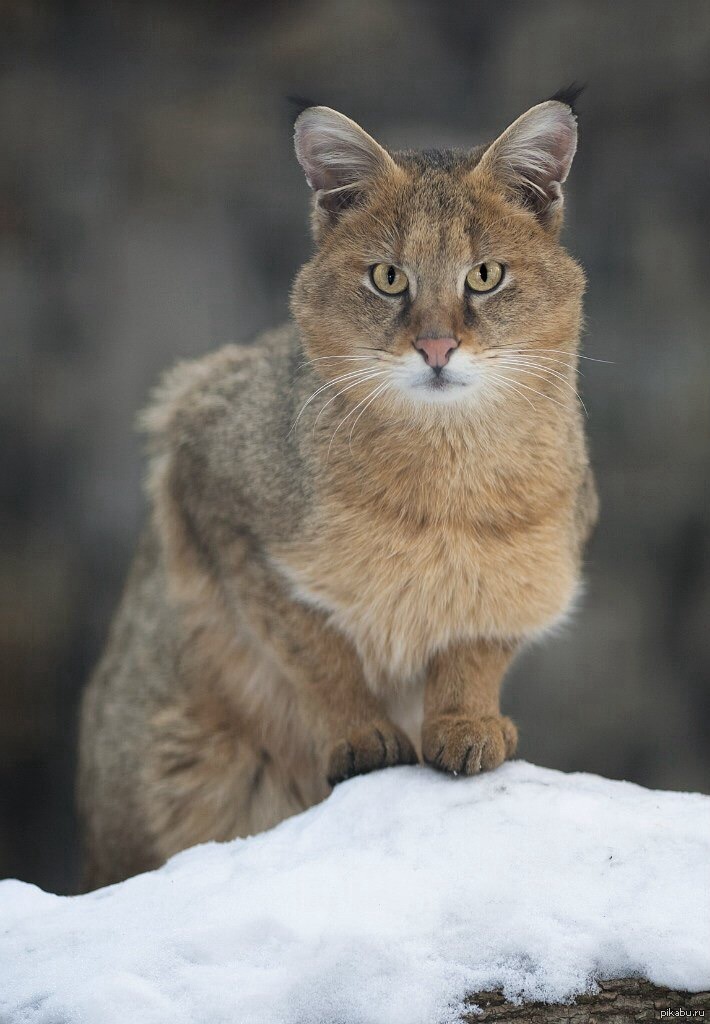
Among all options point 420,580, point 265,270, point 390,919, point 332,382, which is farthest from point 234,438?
point 265,270

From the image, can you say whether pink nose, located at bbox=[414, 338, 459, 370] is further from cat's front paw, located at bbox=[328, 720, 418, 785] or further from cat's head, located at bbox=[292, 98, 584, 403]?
cat's front paw, located at bbox=[328, 720, 418, 785]

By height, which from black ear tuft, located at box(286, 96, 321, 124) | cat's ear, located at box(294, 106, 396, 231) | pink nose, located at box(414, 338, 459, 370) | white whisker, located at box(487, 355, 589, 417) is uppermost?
black ear tuft, located at box(286, 96, 321, 124)

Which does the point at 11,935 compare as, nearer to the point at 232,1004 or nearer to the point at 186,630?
the point at 232,1004

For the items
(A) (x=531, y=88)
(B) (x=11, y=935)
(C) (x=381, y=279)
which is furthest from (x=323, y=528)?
(A) (x=531, y=88)

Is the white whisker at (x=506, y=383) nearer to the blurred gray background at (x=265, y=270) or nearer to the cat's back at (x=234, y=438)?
the cat's back at (x=234, y=438)

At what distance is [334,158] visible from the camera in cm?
305

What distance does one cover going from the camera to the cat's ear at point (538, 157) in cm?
289

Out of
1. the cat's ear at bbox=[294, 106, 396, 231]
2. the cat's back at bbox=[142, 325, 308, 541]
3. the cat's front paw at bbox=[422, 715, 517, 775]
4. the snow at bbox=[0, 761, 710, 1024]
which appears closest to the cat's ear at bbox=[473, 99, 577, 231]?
the cat's ear at bbox=[294, 106, 396, 231]

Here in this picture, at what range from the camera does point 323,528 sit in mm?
3053

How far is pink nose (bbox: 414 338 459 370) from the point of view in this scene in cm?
265

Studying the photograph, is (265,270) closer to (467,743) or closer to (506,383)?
(506,383)

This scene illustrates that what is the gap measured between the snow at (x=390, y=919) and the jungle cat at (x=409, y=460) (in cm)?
36

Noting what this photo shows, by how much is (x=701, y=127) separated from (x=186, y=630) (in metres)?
3.25

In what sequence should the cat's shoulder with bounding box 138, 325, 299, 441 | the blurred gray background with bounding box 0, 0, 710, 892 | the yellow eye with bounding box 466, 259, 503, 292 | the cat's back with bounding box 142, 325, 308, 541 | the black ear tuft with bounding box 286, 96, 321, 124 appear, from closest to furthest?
the yellow eye with bounding box 466, 259, 503, 292 < the black ear tuft with bounding box 286, 96, 321, 124 < the cat's back with bounding box 142, 325, 308, 541 < the cat's shoulder with bounding box 138, 325, 299, 441 < the blurred gray background with bounding box 0, 0, 710, 892
